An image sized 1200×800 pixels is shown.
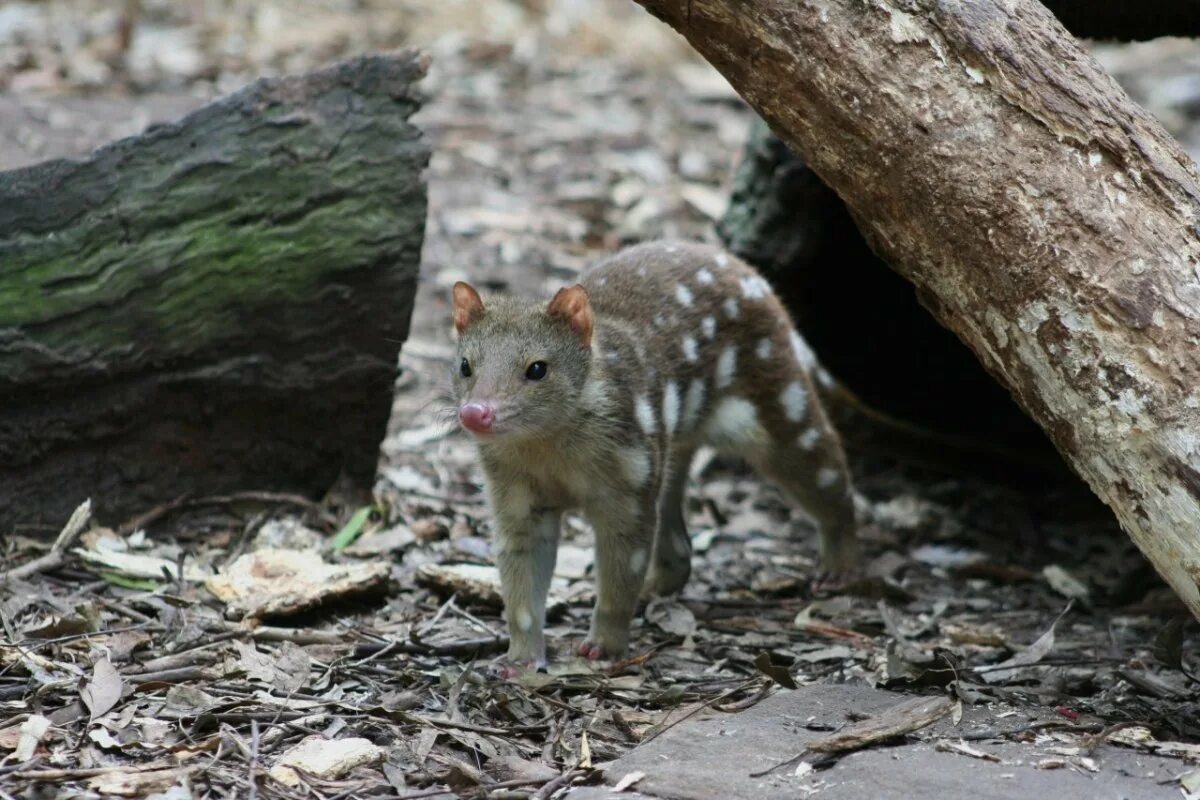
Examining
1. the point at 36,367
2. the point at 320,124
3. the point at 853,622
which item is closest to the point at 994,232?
the point at 853,622

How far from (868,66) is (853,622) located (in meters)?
2.53

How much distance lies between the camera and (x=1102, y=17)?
5.98m

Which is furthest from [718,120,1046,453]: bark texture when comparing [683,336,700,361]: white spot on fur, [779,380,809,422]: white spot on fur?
[683,336,700,361]: white spot on fur

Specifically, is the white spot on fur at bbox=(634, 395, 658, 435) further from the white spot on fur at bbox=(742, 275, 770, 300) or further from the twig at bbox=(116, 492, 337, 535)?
the twig at bbox=(116, 492, 337, 535)

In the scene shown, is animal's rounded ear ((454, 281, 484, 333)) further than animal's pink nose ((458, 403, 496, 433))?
Yes

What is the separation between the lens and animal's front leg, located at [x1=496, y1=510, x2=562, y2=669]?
503cm

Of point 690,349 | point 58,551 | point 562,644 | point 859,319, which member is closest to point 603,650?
point 562,644

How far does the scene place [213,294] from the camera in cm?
566

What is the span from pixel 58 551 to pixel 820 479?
3182 millimetres

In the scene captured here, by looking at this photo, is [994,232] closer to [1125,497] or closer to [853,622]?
[1125,497]

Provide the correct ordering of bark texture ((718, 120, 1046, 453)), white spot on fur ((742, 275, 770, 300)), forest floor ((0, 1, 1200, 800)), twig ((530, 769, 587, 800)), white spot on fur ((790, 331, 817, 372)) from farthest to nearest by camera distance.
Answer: bark texture ((718, 120, 1046, 453))
white spot on fur ((790, 331, 817, 372))
white spot on fur ((742, 275, 770, 300))
forest floor ((0, 1, 1200, 800))
twig ((530, 769, 587, 800))

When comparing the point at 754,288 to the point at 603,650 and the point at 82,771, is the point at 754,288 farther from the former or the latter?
the point at 82,771

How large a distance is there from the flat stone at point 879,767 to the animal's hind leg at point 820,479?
79.4 inches

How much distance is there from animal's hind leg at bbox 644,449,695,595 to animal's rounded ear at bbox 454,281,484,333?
132 cm
